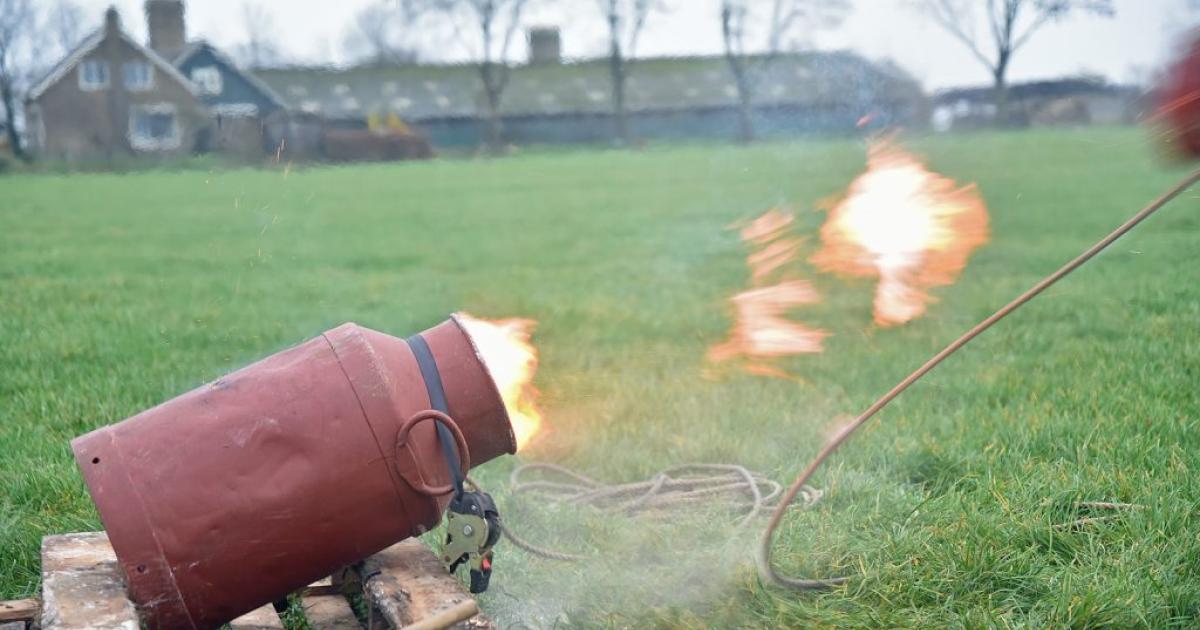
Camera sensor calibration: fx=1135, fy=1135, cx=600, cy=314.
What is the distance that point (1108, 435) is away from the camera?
4.14m

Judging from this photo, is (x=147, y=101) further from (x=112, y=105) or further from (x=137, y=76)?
Result: (x=137, y=76)

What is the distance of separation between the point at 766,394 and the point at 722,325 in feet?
6.47

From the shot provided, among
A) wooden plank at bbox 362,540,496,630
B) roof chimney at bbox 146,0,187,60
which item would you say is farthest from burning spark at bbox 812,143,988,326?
roof chimney at bbox 146,0,187,60

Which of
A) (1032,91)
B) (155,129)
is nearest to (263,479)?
(1032,91)

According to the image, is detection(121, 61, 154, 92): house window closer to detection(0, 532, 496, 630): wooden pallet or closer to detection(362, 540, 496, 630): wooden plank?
detection(0, 532, 496, 630): wooden pallet

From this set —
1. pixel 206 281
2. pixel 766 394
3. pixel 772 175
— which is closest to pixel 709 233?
pixel 772 175

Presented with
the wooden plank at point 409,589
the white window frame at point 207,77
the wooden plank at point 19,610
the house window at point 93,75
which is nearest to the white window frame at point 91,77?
the house window at point 93,75

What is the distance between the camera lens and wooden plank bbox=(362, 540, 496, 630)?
8.93 ft

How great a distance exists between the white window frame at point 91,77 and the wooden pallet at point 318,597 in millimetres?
22375

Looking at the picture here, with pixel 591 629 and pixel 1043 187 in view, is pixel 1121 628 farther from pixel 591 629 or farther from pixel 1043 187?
pixel 1043 187

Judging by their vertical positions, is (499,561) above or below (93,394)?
below

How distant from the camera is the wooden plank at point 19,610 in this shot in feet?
9.65

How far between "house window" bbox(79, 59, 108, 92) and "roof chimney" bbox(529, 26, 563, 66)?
20098 millimetres

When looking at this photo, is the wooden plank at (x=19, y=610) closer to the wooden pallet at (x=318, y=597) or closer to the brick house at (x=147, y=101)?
the wooden pallet at (x=318, y=597)
